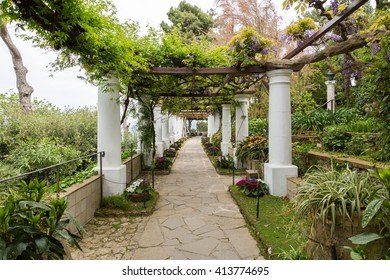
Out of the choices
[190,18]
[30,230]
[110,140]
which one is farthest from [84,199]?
[190,18]

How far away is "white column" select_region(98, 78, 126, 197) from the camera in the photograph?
4.56 meters

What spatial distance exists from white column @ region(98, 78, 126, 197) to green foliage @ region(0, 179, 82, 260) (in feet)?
8.35

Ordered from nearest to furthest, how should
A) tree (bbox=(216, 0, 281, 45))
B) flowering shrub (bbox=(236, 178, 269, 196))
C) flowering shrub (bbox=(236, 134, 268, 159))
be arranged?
flowering shrub (bbox=(236, 178, 269, 196)), flowering shrub (bbox=(236, 134, 268, 159)), tree (bbox=(216, 0, 281, 45))

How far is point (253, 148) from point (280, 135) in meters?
2.69

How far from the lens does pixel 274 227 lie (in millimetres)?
3240

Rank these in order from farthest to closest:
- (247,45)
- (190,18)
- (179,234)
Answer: (190,18) → (247,45) → (179,234)

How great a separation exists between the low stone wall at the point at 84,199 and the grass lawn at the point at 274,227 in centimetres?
235

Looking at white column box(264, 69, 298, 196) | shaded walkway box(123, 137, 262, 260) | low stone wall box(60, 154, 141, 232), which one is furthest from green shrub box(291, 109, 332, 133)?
low stone wall box(60, 154, 141, 232)

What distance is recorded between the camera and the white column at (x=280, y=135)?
4.71 metres

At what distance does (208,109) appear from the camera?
13672 millimetres

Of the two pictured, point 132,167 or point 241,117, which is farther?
point 241,117

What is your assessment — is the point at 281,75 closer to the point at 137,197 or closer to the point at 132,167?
the point at 137,197

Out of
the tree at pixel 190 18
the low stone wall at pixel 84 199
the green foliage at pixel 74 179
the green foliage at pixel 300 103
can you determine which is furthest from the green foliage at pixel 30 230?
the tree at pixel 190 18

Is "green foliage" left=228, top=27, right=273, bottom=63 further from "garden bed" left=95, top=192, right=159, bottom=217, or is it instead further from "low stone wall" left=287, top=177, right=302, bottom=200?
"garden bed" left=95, top=192, right=159, bottom=217
